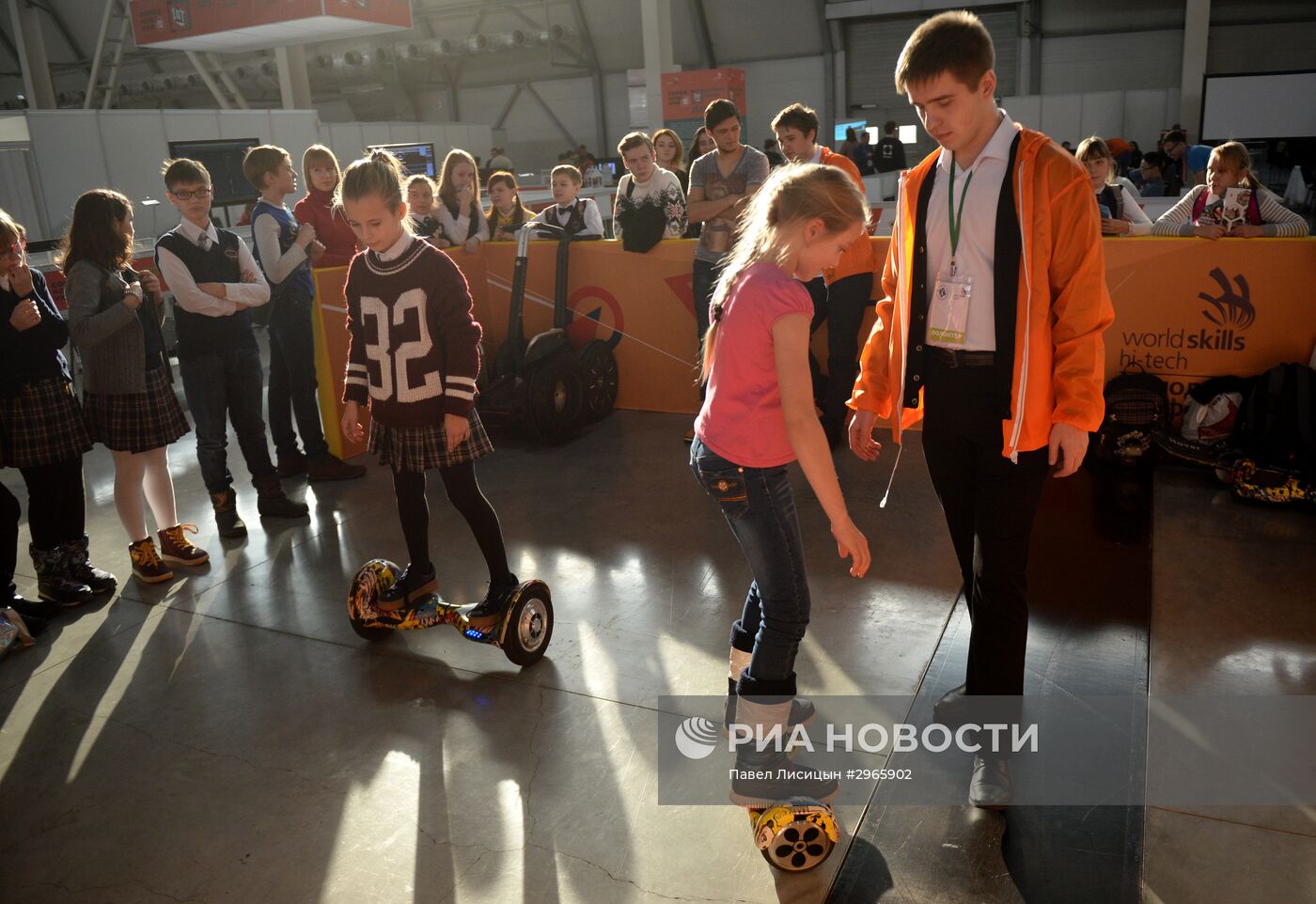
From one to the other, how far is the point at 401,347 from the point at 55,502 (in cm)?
169

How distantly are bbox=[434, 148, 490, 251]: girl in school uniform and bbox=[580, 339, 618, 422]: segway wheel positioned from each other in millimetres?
1115

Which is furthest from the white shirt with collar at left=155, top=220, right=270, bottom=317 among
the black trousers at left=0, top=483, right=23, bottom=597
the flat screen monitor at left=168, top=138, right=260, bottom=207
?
the flat screen monitor at left=168, top=138, right=260, bottom=207

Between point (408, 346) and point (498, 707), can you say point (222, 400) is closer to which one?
point (408, 346)

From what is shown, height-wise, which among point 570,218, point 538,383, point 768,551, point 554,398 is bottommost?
point 554,398

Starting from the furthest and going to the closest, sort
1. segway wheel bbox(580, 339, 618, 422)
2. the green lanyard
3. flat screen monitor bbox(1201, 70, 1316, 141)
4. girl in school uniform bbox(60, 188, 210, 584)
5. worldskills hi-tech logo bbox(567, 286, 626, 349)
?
flat screen monitor bbox(1201, 70, 1316, 141), worldskills hi-tech logo bbox(567, 286, 626, 349), segway wheel bbox(580, 339, 618, 422), girl in school uniform bbox(60, 188, 210, 584), the green lanyard

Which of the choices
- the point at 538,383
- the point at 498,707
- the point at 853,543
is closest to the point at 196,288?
the point at 538,383

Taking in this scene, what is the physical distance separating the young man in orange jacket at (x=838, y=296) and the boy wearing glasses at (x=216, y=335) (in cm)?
244

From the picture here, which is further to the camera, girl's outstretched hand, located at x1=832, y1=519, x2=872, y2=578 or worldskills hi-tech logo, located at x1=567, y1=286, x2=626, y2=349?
worldskills hi-tech logo, located at x1=567, y1=286, x2=626, y2=349

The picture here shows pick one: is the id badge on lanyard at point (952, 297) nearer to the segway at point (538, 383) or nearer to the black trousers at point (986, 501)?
the black trousers at point (986, 501)

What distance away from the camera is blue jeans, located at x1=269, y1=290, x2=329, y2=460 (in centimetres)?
487

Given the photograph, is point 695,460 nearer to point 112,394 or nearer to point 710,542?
point 710,542

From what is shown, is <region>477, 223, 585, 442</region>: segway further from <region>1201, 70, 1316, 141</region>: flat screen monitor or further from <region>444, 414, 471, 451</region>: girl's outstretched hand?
<region>1201, 70, 1316, 141</region>: flat screen monitor

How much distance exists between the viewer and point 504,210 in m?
6.64

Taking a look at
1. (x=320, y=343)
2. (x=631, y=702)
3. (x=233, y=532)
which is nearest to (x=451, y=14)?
(x=320, y=343)
